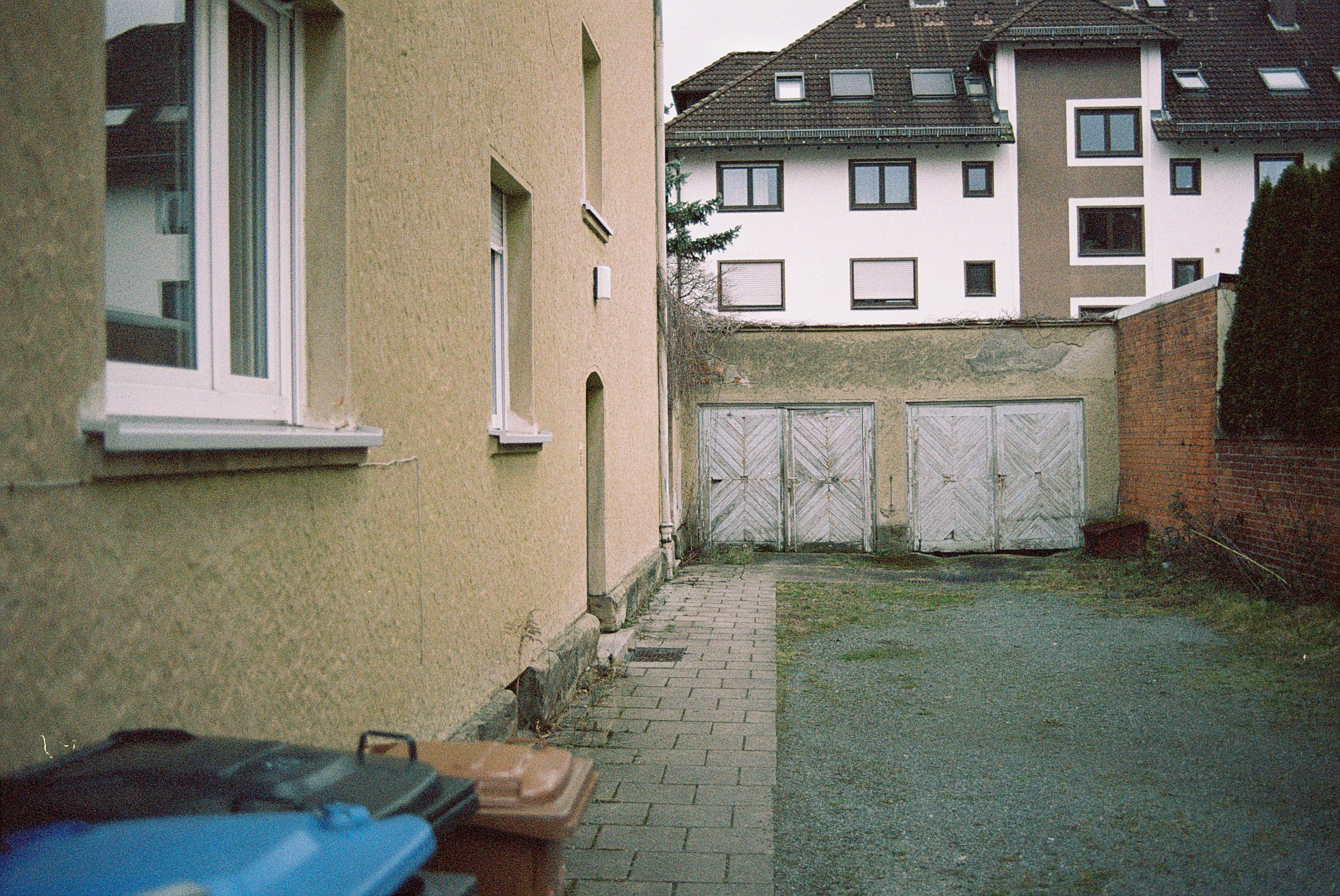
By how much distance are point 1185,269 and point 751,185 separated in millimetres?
11844

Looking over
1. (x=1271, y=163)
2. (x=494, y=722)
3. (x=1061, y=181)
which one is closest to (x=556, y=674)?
(x=494, y=722)

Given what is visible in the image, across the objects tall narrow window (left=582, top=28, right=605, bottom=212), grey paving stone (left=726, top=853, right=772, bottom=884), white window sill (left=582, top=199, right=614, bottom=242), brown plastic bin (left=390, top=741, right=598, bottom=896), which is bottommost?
grey paving stone (left=726, top=853, right=772, bottom=884)

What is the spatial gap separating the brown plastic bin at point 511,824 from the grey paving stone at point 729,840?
181 centimetres

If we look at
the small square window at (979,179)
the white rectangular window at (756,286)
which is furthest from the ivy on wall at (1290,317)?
the small square window at (979,179)

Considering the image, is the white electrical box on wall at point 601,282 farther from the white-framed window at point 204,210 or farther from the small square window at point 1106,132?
the small square window at point 1106,132

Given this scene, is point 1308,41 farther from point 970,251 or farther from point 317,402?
point 317,402

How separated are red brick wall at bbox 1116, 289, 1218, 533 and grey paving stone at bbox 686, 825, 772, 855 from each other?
29.8 feet

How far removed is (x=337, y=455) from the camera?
10.6ft

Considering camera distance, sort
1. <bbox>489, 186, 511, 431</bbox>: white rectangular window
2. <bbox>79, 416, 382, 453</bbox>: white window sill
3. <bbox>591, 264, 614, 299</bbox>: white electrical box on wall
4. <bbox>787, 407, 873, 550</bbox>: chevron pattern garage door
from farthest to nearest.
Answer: <bbox>787, 407, 873, 550</bbox>: chevron pattern garage door < <bbox>591, 264, 614, 299</bbox>: white electrical box on wall < <bbox>489, 186, 511, 431</bbox>: white rectangular window < <bbox>79, 416, 382, 453</bbox>: white window sill

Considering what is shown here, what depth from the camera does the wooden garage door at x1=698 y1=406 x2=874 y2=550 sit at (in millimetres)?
14711

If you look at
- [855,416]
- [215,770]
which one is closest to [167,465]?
[215,770]

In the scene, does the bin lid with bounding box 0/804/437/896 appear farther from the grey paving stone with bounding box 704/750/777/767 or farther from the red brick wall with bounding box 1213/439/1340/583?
the red brick wall with bounding box 1213/439/1340/583

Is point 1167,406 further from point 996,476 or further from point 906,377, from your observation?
point 906,377

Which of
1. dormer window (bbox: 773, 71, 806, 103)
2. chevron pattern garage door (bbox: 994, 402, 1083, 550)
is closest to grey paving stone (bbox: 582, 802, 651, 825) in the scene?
chevron pattern garage door (bbox: 994, 402, 1083, 550)
